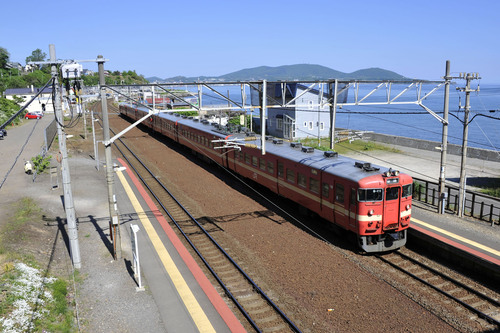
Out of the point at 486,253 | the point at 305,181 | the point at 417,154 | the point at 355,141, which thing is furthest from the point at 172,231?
the point at 355,141

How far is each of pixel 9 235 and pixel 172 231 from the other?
17.8 ft

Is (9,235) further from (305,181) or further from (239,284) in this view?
(305,181)

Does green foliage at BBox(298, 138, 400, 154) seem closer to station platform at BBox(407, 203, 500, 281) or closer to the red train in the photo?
the red train

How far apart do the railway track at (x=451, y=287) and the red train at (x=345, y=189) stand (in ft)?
2.20

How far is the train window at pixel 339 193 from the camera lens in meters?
13.8

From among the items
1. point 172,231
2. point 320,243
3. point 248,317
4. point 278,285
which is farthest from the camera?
point 172,231

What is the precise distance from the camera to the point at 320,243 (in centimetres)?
1433

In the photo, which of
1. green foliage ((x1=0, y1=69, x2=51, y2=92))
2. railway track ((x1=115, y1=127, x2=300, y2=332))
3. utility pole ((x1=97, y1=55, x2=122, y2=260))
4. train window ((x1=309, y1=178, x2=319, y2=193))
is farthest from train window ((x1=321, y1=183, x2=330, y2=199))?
green foliage ((x1=0, y1=69, x2=51, y2=92))

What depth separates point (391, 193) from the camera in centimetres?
1330

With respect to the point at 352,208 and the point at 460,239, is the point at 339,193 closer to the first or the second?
the point at 352,208

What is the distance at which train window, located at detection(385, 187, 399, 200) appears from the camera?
13211mm

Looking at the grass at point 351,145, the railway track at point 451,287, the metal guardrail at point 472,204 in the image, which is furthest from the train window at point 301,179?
the grass at point 351,145

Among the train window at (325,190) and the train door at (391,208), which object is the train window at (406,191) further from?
the train window at (325,190)

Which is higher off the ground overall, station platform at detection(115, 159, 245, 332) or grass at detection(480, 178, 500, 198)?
station platform at detection(115, 159, 245, 332)
